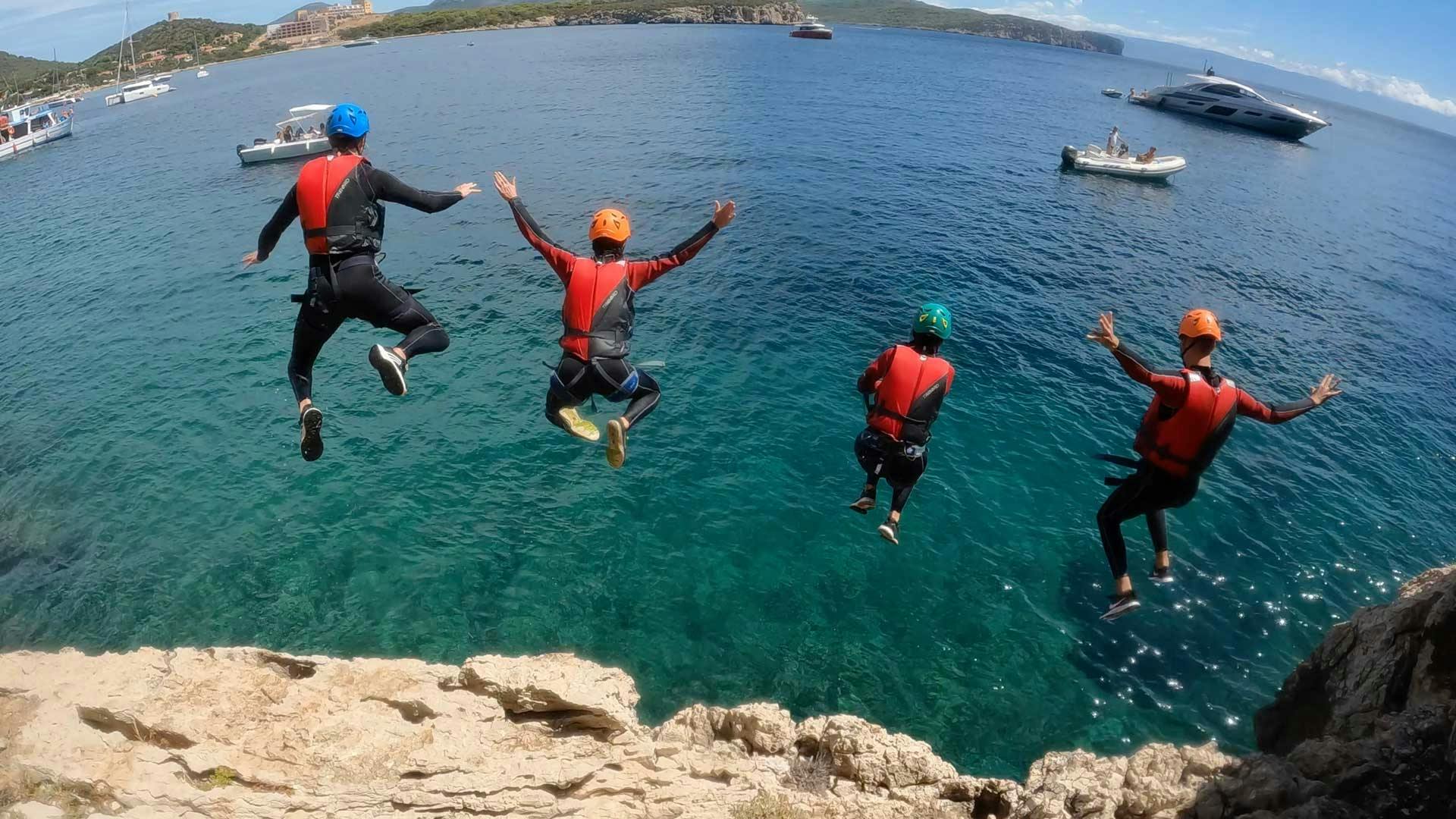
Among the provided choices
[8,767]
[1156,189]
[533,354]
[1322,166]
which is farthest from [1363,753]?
[1322,166]

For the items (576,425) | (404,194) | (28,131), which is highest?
(28,131)

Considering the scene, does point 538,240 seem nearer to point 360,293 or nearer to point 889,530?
point 360,293

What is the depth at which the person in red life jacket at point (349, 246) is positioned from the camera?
7.95 meters

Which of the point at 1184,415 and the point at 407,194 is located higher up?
the point at 407,194

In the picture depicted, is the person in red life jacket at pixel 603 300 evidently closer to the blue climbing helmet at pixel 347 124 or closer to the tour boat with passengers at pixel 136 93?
the blue climbing helmet at pixel 347 124

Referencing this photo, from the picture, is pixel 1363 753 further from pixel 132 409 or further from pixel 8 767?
pixel 132 409

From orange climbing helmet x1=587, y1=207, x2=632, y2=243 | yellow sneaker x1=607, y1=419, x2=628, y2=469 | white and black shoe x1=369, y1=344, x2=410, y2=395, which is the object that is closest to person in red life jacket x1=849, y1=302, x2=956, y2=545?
yellow sneaker x1=607, y1=419, x2=628, y2=469

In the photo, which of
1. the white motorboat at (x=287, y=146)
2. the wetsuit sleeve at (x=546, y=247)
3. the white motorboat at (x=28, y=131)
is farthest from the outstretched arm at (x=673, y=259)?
the white motorboat at (x=28, y=131)

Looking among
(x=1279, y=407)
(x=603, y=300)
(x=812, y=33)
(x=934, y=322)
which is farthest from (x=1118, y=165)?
(x=812, y=33)

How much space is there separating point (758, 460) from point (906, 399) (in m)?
8.38

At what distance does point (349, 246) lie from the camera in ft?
26.7

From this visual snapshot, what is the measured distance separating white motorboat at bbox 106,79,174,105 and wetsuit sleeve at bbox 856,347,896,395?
4556 inches

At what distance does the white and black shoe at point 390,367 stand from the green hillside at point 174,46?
15156 cm

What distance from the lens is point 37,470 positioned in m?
17.5
